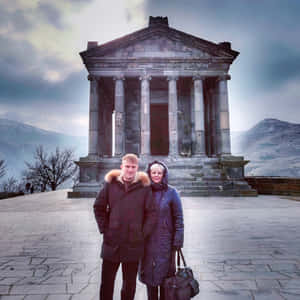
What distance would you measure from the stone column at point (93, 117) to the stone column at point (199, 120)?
302 inches

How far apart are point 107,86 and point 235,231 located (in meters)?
18.6

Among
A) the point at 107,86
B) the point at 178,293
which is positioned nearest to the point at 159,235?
the point at 178,293

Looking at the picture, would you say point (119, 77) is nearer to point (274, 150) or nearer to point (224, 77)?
point (224, 77)

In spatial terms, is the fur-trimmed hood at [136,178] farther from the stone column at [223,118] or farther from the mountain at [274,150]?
the mountain at [274,150]

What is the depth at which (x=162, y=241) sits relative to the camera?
250cm

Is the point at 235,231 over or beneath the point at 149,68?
beneath

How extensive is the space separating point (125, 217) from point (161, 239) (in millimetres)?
480

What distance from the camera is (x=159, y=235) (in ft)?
8.20

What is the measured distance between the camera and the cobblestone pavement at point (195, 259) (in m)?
2.95

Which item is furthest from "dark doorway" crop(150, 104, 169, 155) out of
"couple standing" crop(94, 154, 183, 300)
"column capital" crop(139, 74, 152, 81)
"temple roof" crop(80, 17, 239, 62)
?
"couple standing" crop(94, 154, 183, 300)

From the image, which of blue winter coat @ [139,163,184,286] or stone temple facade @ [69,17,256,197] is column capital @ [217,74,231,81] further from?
blue winter coat @ [139,163,184,286]

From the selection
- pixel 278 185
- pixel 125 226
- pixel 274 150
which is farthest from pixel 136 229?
pixel 274 150

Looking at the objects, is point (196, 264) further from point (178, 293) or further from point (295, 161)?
point (295, 161)

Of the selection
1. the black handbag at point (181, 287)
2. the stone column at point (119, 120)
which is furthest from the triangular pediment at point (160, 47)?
the black handbag at point (181, 287)
